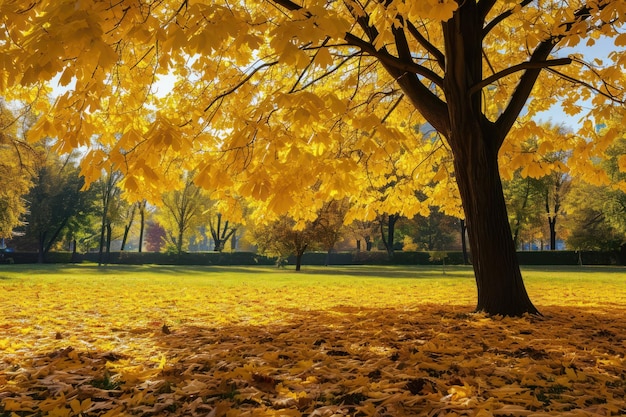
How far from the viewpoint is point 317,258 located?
43.8 meters

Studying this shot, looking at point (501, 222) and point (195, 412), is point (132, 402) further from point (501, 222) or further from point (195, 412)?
point (501, 222)

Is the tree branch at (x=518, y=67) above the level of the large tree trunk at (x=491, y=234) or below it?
above

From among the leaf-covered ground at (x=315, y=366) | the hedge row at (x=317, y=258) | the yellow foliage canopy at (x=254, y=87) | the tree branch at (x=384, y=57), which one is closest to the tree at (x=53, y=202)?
the hedge row at (x=317, y=258)

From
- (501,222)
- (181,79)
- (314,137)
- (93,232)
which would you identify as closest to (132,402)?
(314,137)


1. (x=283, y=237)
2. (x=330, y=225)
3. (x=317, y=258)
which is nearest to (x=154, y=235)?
(x=317, y=258)

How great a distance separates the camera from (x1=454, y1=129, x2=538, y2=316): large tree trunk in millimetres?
5430

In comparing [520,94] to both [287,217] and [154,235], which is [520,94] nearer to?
[287,217]

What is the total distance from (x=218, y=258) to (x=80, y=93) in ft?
126

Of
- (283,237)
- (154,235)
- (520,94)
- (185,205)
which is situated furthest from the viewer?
(154,235)

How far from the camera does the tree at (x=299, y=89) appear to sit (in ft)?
8.50

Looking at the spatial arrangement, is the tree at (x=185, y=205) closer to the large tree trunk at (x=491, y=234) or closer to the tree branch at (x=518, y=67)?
the large tree trunk at (x=491, y=234)

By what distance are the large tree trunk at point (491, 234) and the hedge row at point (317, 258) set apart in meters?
32.1

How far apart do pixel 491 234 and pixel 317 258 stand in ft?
127

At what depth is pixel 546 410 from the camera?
2.21m
